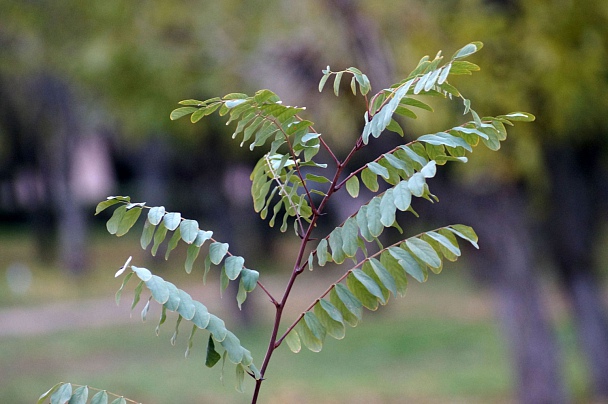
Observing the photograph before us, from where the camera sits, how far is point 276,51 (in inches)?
302

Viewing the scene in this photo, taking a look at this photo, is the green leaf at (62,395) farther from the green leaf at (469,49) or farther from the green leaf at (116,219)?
the green leaf at (469,49)

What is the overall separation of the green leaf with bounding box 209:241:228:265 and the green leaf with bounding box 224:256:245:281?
0.07ft

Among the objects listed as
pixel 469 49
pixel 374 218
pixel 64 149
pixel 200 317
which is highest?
pixel 469 49

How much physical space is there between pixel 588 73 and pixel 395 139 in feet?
Answer: 5.18

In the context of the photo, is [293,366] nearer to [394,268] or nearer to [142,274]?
[394,268]

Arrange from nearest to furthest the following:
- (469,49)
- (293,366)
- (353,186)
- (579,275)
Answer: (469,49), (353,186), (579,275), (293,366)

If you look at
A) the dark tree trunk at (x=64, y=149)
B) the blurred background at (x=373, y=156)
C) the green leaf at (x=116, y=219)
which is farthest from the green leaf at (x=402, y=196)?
the dark tree trunk at (x=64, y=149)

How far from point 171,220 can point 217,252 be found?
0.12m

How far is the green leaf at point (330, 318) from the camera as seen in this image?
1.85 meters

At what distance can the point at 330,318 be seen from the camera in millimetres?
1888

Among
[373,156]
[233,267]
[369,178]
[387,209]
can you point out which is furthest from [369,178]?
[373,156]

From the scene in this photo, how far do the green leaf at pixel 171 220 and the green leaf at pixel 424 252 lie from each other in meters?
0.48

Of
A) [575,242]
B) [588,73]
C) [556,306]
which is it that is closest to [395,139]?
[588,73]

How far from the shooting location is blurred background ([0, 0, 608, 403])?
6848 mm
